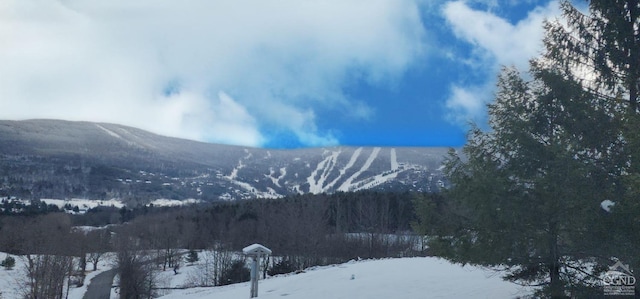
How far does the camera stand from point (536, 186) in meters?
9.02

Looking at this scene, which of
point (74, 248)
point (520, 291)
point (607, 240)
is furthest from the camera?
point (74, 248)

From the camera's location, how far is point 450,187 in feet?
34.9

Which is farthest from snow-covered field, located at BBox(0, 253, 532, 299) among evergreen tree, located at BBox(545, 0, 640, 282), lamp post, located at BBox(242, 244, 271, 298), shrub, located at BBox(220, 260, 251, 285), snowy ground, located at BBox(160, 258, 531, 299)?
shrub, located at BBox(220, 260, 251, 285)

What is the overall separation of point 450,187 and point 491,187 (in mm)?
1508

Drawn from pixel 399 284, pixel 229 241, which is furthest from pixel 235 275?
pixel 399 284

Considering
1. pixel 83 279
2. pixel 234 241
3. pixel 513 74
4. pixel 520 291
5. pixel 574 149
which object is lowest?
pixel 83 279

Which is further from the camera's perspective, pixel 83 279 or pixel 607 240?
pixel 83 279

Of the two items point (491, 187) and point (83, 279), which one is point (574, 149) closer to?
point (491, 187)

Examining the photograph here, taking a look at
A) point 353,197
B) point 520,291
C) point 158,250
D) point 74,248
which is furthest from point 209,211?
point 520,291

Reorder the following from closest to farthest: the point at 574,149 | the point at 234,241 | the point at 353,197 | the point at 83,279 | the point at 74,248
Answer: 1. the point at 574,149
2. the point at 74,248
3. the point at 83,279
4. the point at 234,241
5. the point at 353,197
